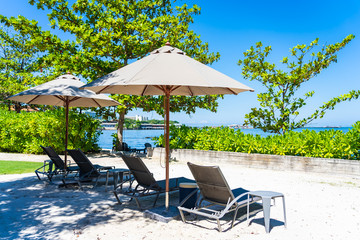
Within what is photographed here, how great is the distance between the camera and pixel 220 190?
4.69 metres

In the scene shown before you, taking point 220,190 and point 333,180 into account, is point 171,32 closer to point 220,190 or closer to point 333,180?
point 333,180

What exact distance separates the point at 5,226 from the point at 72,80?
178 inches

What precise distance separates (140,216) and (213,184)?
148 cm

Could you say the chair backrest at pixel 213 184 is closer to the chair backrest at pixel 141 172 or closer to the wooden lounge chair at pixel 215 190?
the wooden lounge chair at pixel 215 190

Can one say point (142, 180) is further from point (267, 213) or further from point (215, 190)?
point (267, 213)

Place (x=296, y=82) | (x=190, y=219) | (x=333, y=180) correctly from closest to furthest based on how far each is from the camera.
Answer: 1. (x=190, y=219)
2. (x=333, y=180)
3. (x=296, y=82)

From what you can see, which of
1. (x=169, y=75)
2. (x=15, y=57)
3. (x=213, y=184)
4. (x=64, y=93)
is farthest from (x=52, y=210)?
(x=15, y=57)

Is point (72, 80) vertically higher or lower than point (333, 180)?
higher

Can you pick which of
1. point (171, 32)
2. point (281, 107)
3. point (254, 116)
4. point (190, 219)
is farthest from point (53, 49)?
point (190, 219)

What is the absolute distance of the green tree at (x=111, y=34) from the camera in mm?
13576

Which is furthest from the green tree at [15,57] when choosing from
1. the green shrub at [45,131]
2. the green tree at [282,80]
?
the green tree at [282,80]

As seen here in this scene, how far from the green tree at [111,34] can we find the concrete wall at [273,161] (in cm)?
349

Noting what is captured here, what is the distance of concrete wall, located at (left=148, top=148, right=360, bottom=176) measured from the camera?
926cm

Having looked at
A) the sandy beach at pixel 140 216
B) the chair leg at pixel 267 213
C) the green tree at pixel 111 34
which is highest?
the green tree at pixel 111 34
